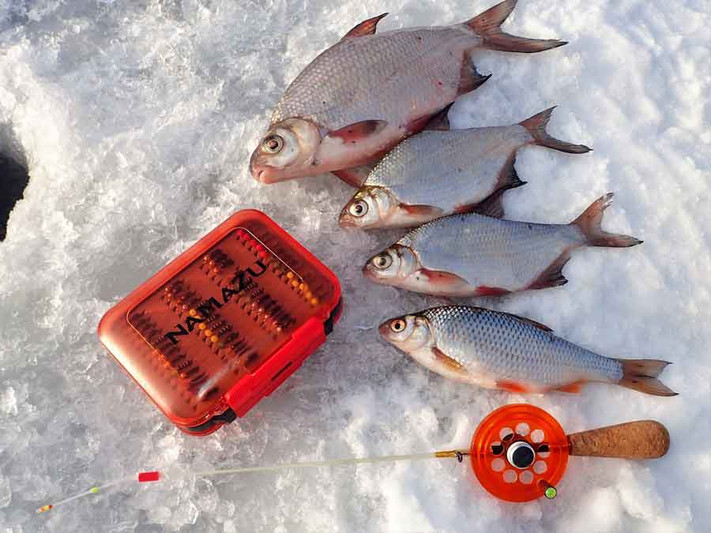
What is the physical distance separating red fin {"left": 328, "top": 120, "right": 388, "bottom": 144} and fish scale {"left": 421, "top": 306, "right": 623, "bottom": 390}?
854 millimetres

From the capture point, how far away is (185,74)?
121 inches

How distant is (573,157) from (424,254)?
0.94 metres

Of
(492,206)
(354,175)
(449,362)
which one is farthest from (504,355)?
(354,175)

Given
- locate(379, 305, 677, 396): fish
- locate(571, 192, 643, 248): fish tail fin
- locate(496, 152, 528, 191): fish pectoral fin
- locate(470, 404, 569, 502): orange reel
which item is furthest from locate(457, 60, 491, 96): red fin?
locate(470, 404, 569, 502): orange reel

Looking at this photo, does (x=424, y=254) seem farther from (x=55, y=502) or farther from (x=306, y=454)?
(x=55, y=502)

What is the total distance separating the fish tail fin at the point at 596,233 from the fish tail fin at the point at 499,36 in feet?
2.85

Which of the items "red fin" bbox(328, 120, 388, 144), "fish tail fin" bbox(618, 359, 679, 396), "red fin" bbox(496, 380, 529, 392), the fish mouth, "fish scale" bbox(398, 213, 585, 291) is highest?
"red fin" bbox(328, 120, 388, 144)

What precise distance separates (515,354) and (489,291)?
303 millimetres

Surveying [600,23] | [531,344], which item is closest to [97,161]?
[531,344]

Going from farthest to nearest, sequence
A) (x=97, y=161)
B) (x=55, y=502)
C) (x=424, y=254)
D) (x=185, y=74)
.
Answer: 1. (x=185, y=74)
2. (x=97, y=161)
3. (x=424, y=254)
4. (x=55, y=502)

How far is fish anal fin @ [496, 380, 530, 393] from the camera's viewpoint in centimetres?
250

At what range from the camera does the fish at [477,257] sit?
2.59m

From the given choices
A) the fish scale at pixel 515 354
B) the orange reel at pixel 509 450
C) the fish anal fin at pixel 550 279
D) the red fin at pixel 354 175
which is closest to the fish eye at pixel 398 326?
the fish scale at pixel 515 354

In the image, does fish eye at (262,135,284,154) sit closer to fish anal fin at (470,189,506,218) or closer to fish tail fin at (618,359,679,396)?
fish anal fin at (470,189,506,218)
